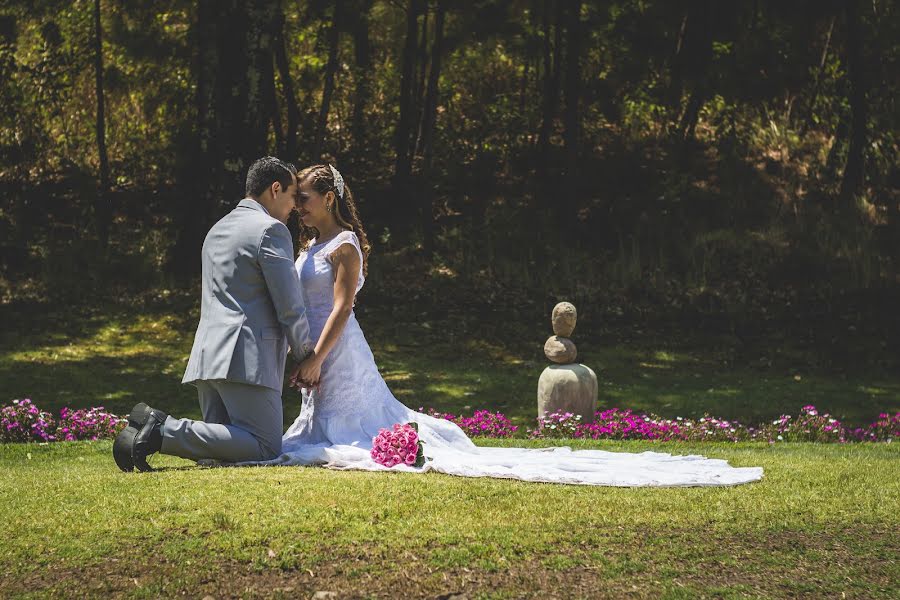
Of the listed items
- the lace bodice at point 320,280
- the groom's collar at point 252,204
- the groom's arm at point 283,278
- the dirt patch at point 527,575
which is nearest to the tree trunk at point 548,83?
the lace bodice at point 320,280

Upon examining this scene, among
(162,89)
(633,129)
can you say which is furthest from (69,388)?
(633,129)

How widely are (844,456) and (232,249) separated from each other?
5.42 metres

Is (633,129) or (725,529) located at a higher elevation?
(633,129)

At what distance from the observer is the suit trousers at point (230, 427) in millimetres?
6801

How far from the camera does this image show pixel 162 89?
81.1 feet

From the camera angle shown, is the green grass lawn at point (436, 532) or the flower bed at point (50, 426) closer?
the green grass lawn at point (436, 532)

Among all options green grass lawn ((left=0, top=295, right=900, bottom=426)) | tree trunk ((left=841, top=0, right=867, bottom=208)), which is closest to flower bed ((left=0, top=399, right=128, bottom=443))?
green grass lawn ((left=0, top=295, right=900, bottom=426))

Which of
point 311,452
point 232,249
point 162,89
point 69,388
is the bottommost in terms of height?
point 69,388

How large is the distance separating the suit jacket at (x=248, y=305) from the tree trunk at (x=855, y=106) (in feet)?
55.6

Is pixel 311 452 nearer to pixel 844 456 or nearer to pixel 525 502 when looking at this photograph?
pixel 525 502

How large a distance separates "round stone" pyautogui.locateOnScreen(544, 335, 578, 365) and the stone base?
96mm

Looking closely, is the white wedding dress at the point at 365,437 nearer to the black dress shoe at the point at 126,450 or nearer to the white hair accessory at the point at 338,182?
the white hair accessory at the point at 338,182

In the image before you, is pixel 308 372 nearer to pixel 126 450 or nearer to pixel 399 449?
pixel 399 449

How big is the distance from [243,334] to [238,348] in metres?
0.10
